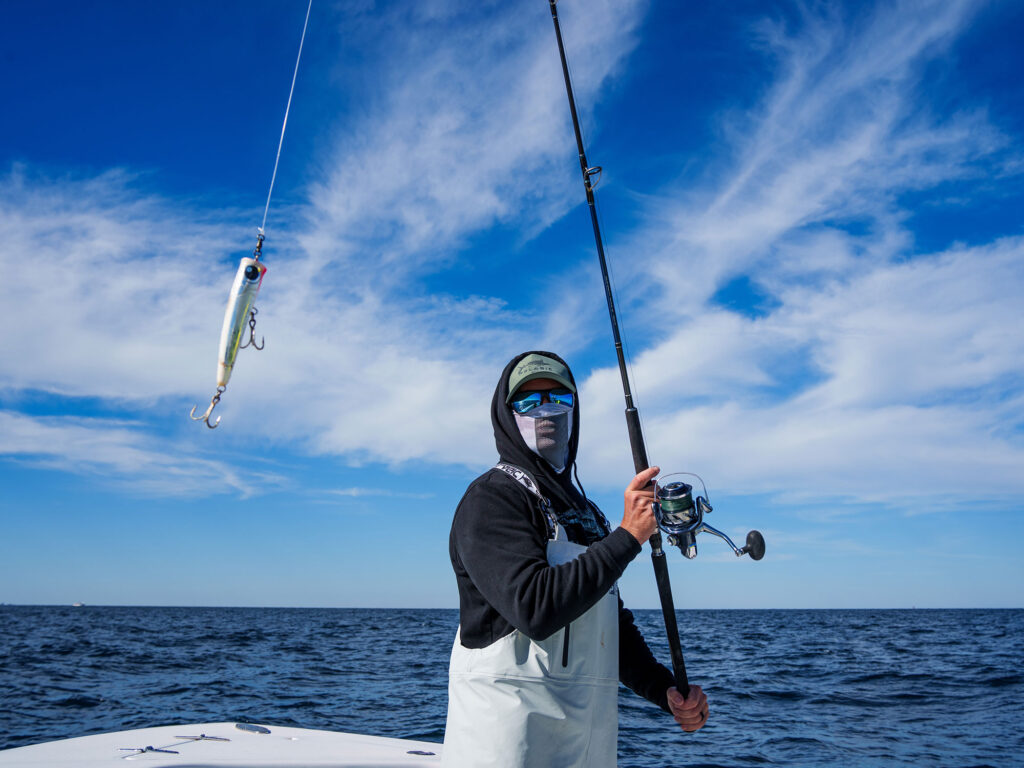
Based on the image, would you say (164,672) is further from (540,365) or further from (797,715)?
(540,365)

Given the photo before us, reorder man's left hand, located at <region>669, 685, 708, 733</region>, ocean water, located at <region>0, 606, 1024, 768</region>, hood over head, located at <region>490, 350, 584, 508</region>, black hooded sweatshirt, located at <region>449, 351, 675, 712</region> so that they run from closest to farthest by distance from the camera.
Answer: black hooded sweatshirt, located at <region>449, 351, 675, 712</region> < hood over head, located at <region>490, 350, 584, 508</region> < man's left hand, located at <region>669, 685, 708, 733</region> < ocean water, located at <region>0, 606, 1024, 768</region>

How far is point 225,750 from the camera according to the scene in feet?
14.1

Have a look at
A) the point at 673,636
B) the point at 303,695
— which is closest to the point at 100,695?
the point at 303,695

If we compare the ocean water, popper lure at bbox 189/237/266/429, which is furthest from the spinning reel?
the ocean water

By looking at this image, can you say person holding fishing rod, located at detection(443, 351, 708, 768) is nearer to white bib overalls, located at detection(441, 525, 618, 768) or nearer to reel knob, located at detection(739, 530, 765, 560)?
white bib overalls, located at detection(441, 525, 618, 768)

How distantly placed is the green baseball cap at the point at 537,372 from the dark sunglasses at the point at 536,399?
2 cm

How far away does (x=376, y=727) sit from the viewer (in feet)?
32.1

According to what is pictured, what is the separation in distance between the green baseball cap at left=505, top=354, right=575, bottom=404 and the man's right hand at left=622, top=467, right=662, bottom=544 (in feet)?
Result: 1.38

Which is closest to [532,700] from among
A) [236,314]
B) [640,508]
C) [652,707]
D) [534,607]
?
[534,607]

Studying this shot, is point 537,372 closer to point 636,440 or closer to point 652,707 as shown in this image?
point 636,440

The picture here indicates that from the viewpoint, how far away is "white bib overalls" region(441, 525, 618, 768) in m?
2.02

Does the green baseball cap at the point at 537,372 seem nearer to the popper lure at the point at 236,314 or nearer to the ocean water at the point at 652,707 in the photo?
the popper lure at the point at 236,314

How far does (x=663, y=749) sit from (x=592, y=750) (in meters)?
7.70

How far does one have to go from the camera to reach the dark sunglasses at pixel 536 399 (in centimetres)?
240
